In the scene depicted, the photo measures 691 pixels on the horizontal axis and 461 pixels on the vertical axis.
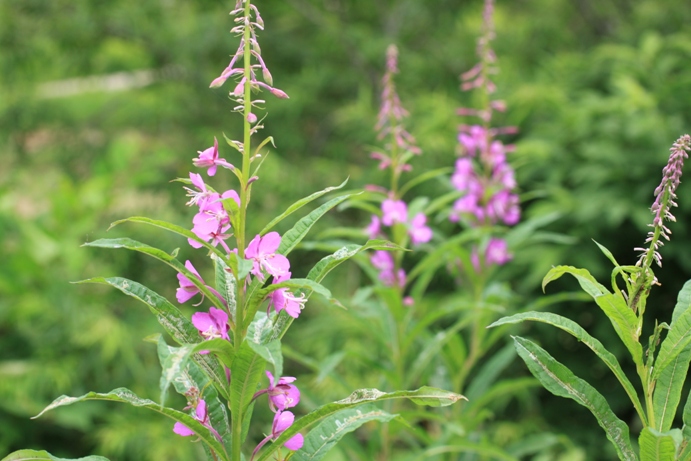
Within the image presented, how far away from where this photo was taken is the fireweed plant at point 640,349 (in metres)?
0.83

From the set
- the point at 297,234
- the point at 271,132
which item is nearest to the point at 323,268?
the point at 297,234

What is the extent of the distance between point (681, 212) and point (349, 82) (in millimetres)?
2328

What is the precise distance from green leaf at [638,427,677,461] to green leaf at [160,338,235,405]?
1.61ft

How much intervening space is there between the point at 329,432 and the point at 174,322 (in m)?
0.27

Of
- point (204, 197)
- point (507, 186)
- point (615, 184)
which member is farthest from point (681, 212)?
point (204, 197)

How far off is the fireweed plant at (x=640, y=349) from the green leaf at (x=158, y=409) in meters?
0.39

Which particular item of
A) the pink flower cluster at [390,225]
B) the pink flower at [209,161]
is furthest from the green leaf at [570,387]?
the pink flower cluster at [390,225]

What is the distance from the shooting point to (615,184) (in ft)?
9.75

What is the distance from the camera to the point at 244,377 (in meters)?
0.86

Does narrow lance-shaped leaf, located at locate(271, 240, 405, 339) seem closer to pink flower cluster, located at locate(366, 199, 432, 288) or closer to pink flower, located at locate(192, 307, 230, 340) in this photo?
pink flower, located at locate(192, 307, 230, 340)

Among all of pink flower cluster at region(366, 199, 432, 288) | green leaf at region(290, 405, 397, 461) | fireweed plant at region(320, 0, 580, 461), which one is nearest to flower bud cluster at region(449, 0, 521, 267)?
fireweed plant at region(320, 0, 580, 461)

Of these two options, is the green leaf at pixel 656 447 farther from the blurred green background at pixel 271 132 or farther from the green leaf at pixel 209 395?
the blurred green background at pixel 271 132

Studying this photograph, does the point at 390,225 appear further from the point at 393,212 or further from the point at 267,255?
the point at 267,255

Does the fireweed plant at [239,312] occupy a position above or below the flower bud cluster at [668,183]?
below
